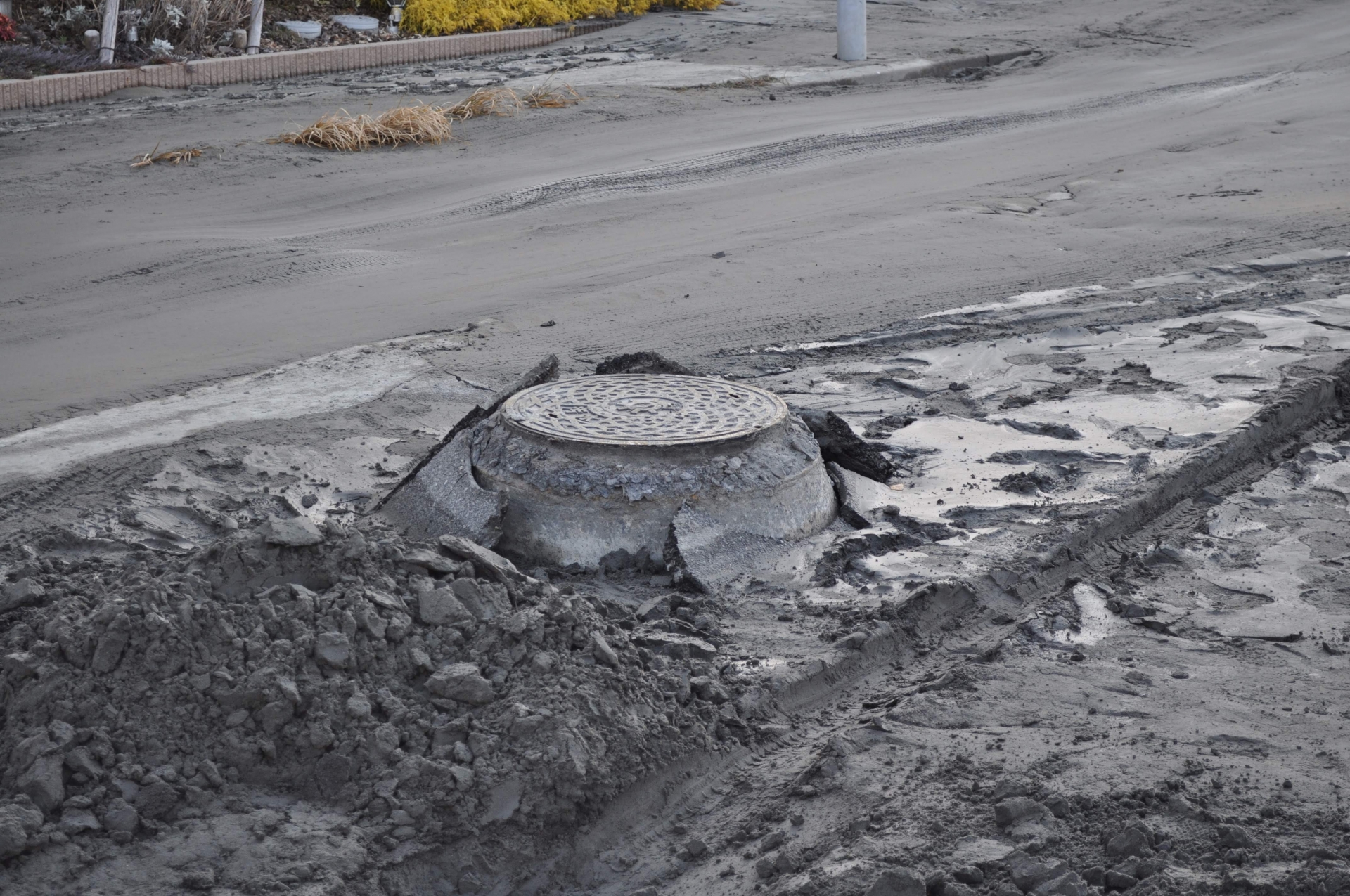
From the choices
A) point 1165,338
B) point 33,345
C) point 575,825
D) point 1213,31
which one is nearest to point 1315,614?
point 575,825

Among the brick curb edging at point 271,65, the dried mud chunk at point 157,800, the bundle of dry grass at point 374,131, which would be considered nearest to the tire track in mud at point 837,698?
the dried mud chunk at point 157,800

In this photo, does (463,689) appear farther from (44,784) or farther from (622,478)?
(622,478)

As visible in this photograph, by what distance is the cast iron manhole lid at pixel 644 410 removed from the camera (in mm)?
4270

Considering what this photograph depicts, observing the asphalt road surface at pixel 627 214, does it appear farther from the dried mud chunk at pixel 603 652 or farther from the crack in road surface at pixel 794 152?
the dried mud chunk at pixel 603 652

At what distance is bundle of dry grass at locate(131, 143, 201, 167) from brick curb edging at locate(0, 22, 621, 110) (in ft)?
7.91

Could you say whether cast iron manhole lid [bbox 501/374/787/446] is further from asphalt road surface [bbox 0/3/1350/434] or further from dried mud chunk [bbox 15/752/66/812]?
dried mud chunk [bbox 15/752/66/812]

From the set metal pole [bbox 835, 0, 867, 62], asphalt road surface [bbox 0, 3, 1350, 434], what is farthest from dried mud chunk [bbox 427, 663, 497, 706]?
metal pole [bbox 835, 0, 867, 62]

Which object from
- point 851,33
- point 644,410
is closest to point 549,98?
point 851,33

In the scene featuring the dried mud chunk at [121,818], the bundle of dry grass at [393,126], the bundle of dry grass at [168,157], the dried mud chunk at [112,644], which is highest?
the bundle of dry grass at [393,126]

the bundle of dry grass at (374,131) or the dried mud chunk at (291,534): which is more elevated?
the bundle of dry grass at (374,131)

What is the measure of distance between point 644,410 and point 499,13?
40.2ft

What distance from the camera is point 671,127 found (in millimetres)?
11117

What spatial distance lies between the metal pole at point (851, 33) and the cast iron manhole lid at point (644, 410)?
34.2ft

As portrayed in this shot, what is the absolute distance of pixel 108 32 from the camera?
12.3 meters
